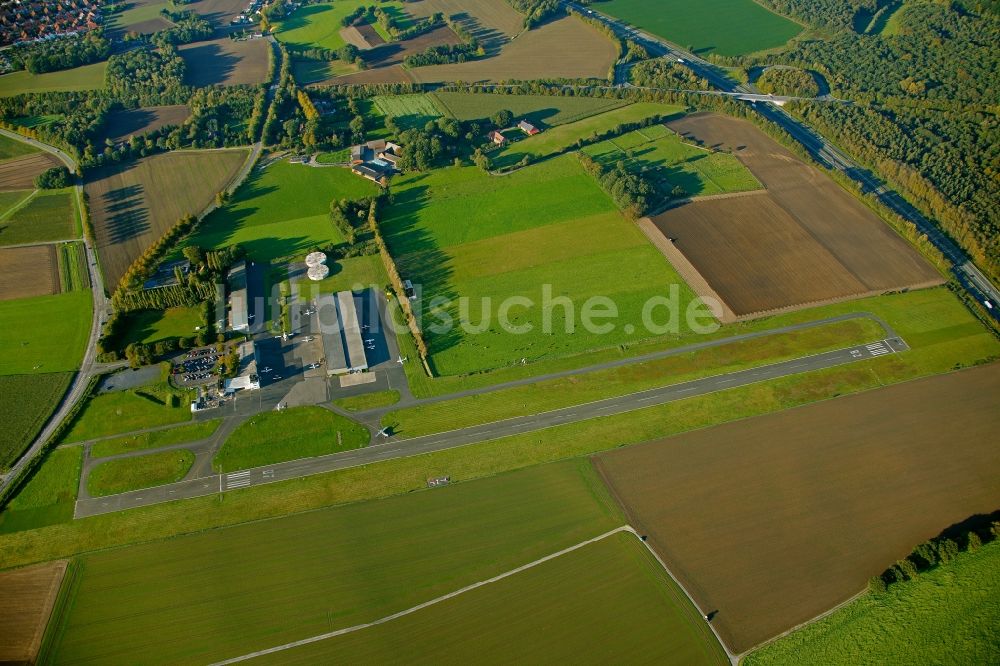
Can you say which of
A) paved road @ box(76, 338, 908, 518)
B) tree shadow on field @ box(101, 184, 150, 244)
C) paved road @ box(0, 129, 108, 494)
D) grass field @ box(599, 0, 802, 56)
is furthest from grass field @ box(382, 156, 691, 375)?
grass field @ box(599, 0, 802, 56)

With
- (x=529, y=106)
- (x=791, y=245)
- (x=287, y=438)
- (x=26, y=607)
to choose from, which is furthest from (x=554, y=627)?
(x=529, y=106)

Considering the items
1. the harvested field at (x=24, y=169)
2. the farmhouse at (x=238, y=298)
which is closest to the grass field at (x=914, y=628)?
the farmhouse at (x=238, y=298)

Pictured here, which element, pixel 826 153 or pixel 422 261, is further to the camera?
pixel 826 153

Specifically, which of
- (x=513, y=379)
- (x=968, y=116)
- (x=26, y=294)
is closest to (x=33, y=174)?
(x=26, y=294)

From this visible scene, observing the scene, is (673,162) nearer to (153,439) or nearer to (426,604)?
(426,604)

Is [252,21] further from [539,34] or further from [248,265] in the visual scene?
[248,265]

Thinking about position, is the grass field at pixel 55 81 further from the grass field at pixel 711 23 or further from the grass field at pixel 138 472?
the grass field at pixel 711 23
